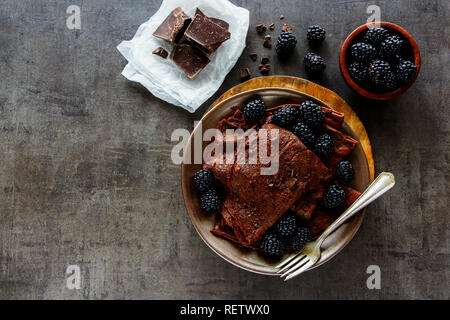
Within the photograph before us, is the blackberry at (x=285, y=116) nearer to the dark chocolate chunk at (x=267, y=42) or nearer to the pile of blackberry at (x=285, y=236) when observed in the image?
the pile of blackberry at (x=285, y=236)

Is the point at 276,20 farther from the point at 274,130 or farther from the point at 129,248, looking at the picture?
the point at 129,248

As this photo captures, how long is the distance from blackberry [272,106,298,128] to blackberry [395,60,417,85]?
2.12 feet

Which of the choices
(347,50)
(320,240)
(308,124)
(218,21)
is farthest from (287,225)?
(218,21)

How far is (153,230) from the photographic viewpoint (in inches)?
97.7

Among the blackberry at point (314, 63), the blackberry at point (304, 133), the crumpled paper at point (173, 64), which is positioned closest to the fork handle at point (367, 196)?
the blackberry at point (304, 133)

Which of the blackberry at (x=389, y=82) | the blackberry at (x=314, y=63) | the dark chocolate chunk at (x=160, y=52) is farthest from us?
the dark chocolate chunk at (x=160, y=52)

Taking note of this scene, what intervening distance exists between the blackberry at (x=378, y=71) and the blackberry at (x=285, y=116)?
19.3 inches

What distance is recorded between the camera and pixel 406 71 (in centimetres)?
208

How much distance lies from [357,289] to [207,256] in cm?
101

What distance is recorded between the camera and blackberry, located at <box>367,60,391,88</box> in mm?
2039

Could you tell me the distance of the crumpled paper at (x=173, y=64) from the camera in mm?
2406

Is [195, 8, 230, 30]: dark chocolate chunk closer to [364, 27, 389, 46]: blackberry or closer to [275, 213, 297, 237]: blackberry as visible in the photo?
[364, 27, 389, 46]: blackberry

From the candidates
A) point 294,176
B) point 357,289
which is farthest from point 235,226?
point 357,289

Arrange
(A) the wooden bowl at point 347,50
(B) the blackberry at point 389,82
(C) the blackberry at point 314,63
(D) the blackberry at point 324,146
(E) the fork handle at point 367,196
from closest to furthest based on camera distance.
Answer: (E) the fork handle at point 367,196
(D) the blackberry at point 324,146
(B) the blackberry at point 389,82
(A) the wooden bowl at point 347,50
(C) the blackberry at point 314,63
